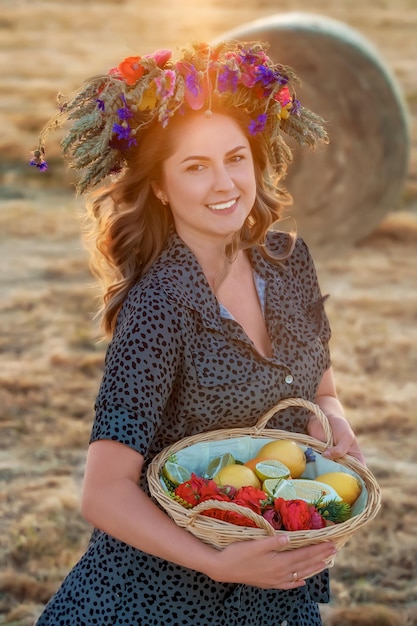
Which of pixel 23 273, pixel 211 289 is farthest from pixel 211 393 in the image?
pixel 23 273

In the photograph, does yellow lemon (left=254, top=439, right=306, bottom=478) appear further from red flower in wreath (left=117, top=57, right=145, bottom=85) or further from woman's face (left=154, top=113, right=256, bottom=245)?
red flower in wreath (left=117, top=57, right=145, bottom=85)

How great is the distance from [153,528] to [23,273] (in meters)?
5.48

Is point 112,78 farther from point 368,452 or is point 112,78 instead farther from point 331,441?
point 368,452

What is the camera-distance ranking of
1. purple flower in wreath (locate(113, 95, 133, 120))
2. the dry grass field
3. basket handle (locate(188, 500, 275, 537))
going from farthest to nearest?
1. the dry grass field
2. purple flower in wreath (locate(113, 95, 133, 120))
3. basket handle (locate(188, 500, 275, 537))

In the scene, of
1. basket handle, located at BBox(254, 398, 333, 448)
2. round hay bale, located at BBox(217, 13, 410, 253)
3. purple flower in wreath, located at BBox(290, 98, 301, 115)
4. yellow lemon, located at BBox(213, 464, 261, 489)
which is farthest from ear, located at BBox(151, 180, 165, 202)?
round hay bale, located at BBox(217, 13, 410, 253)

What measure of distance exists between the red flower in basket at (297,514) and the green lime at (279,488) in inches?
2.3

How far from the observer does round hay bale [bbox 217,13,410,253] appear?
25.5ft

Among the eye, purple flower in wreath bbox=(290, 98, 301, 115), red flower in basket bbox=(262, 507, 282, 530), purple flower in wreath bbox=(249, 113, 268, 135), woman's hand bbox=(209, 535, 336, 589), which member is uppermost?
purple flower in wreath bbox=(290, 98, 301, 115)

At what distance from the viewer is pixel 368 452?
5105 mm

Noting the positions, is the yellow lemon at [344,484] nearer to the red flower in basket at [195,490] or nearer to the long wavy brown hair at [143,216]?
the red flower in basket at [195,490]

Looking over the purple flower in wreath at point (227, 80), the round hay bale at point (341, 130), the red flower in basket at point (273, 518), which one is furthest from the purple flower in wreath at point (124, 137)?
the round hay bale at point (341, 130)

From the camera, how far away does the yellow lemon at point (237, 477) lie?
2.39 m

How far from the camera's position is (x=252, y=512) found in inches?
85.4

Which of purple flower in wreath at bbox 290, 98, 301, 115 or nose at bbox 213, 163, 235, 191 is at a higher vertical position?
purple flower in wreath at bbox 290, 98, 301, 115
